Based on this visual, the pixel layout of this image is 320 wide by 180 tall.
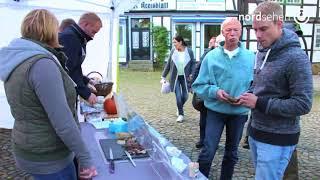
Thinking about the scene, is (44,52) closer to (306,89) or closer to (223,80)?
(306,89)

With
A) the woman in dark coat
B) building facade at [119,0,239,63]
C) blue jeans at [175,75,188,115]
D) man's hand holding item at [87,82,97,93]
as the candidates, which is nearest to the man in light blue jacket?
man's hand holding item at [87,82,97,93]

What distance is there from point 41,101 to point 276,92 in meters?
1.15

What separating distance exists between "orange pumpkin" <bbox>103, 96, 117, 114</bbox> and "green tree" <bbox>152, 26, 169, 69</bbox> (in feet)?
51.9

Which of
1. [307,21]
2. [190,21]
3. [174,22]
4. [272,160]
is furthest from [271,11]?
[307,21]

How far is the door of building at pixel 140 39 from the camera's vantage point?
20297 millimetres

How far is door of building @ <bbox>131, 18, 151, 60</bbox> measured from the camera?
799 inches

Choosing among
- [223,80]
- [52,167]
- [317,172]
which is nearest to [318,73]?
[317,172]

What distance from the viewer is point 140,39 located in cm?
2038

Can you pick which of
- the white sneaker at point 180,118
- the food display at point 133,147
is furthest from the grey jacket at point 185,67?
the food display at point 133,147

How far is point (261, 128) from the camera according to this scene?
Answer: 226cm

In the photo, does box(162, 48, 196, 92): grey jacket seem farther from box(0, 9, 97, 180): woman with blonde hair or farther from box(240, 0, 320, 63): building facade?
box(240, 0, 320, 63): building facade

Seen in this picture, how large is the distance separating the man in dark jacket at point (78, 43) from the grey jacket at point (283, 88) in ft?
5.33

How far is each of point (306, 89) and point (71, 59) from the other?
6.32 feet

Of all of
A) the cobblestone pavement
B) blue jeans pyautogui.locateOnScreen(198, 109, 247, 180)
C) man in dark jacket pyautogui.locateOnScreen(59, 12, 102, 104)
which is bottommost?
the cobblestone pavement
